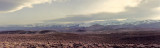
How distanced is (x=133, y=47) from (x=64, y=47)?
10.5m

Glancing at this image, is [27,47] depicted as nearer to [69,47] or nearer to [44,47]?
[44,47]

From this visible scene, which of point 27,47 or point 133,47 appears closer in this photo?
point 27,47

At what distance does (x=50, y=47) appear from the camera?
77.0ft

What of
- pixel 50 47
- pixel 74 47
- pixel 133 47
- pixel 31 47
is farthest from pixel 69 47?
pixel 133 47

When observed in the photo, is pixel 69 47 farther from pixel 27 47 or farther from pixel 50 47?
pixel 27 47

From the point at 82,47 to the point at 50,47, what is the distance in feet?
15.2

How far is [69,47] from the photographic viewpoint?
78.6ft

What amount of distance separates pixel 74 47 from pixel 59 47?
2.20 metres

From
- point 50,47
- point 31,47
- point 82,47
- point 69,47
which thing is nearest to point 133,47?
point 82,47

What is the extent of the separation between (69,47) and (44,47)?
142 inches

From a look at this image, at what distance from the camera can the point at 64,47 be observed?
2378 centimetres

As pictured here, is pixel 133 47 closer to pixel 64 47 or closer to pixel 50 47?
pixel 64 47

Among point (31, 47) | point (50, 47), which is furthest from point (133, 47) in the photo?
point (31, 47)

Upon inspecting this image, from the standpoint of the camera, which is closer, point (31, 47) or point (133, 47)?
point (31, 47)
